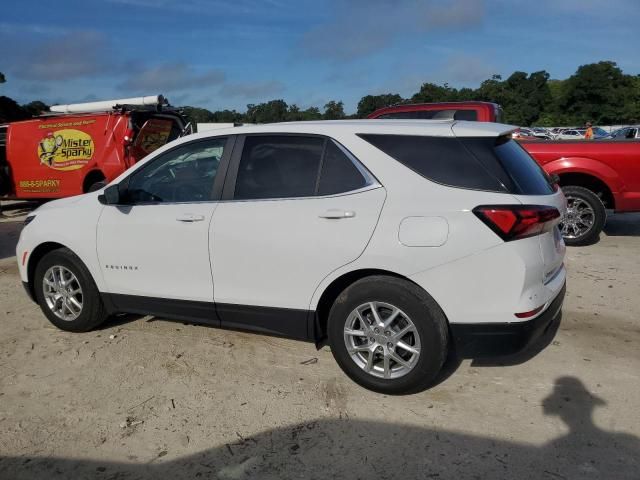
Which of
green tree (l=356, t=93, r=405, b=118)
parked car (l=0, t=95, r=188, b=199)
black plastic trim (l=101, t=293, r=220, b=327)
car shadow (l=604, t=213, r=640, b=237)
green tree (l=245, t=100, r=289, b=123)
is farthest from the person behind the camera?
green tree (l=356, t=93, r=405, b=118)

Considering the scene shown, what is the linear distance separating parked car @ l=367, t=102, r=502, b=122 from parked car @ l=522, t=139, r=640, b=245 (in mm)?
1210

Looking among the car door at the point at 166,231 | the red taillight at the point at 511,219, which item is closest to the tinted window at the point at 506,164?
the red taillight at the point at 511,219

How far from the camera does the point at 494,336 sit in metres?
3.16

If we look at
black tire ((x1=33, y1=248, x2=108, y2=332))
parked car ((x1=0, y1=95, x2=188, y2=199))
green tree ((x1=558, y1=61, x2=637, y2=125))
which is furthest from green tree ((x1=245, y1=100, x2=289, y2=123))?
green tree ((x1=558, y1=61, x2=637, y2=125))

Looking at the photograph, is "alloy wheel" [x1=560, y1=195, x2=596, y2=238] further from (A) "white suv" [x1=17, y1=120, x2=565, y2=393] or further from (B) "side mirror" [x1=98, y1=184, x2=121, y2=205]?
(B) "side mirror" [x1=98, y1=184, x2=121, y2=205]

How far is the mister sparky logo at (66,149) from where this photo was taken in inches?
394

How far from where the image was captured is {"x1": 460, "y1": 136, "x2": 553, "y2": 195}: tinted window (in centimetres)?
319

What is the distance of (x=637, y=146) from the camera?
714cm

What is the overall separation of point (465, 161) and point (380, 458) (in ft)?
5.76

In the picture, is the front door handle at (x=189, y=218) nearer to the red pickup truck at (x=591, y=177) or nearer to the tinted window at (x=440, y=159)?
the tinted window at (x=440, y=159)

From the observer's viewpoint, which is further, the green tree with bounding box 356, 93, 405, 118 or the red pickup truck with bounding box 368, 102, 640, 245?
the green tree with bounding box 356, 93, 405, 118

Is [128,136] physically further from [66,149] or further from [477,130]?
[477,130]

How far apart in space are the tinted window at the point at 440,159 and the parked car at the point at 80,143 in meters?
6.91

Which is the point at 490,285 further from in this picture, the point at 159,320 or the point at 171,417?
the point at 159,320
